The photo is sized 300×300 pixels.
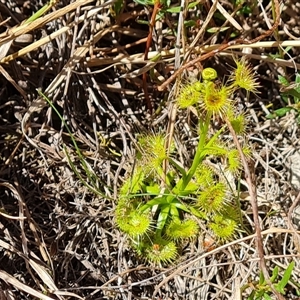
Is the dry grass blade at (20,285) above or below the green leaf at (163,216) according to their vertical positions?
above

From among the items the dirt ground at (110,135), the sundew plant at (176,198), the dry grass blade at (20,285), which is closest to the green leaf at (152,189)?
the sundew plant at (176,198)

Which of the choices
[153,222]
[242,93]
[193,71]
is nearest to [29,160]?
[153,222]

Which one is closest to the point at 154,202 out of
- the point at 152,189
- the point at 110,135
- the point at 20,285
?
the point at 152,189

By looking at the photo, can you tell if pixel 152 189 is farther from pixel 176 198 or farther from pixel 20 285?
pixel 20 285

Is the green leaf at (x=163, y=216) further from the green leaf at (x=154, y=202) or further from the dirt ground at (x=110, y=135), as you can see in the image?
the dirt ground at (x=110, y=135)

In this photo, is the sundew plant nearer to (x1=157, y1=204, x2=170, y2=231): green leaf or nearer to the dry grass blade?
(x1=157, y1=204, x2=170, y2=231): green leaf

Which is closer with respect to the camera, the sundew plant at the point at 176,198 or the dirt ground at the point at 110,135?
the sundew plant at the point at 176,198
